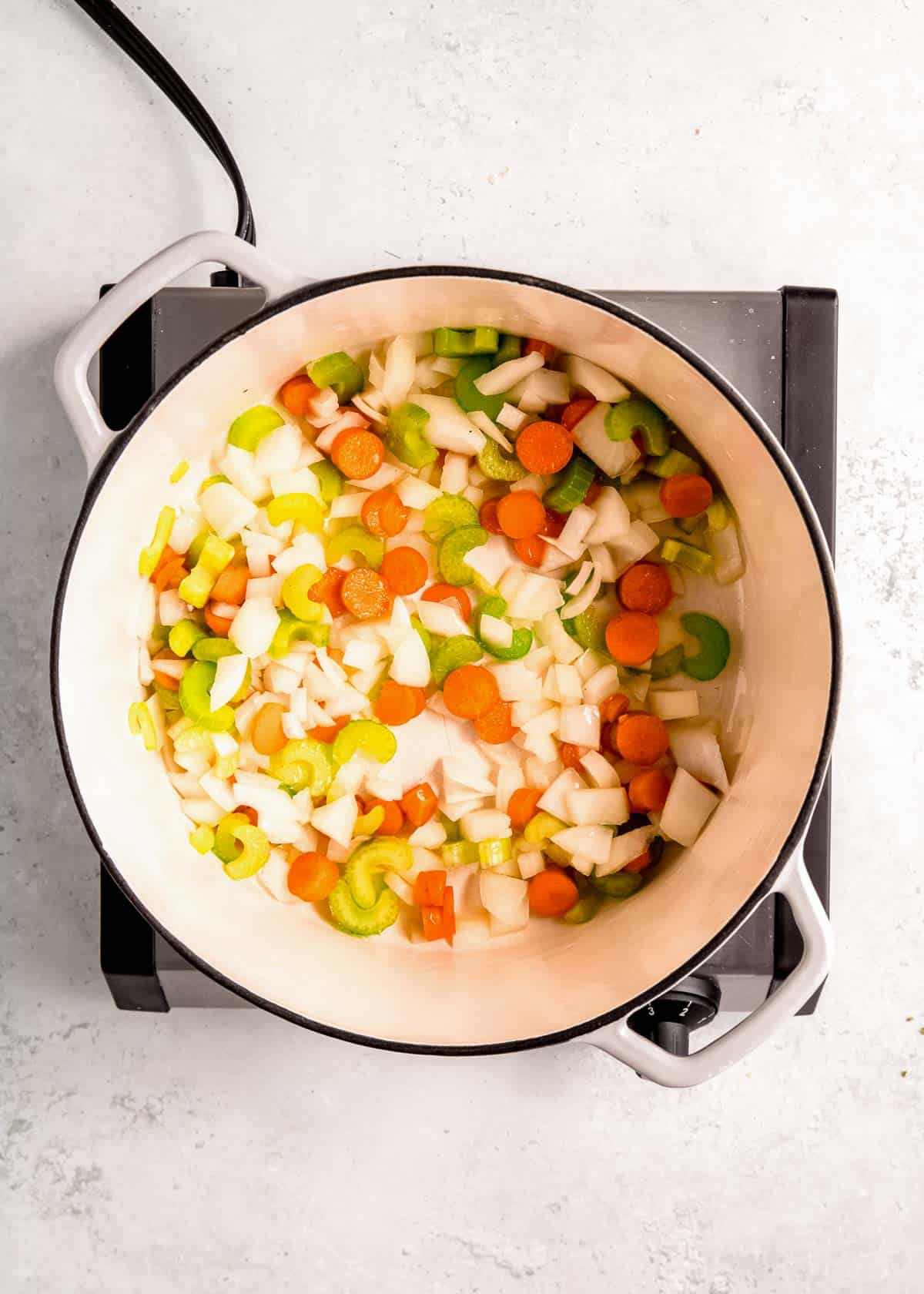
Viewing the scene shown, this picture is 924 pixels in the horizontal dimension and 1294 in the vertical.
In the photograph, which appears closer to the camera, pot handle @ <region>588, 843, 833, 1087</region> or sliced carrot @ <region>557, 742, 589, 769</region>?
pot handle @ <region>588, 843, 833, 1087</region>

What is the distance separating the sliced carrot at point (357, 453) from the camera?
3.36 ft

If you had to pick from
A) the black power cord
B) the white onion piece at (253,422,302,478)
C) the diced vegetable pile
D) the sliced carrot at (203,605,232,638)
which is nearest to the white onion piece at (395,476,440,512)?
the diced vegetable pile

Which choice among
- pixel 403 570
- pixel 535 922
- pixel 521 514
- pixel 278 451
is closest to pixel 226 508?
pixel 278 451

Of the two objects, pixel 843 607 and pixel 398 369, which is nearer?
pixel 398 369

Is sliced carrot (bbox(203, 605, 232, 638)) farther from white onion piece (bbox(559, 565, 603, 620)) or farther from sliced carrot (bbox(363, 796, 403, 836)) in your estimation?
white onion piece (bbox(559, 565, 603, 620))

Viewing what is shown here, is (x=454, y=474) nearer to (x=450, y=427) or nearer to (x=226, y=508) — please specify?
(x=450, y=427)

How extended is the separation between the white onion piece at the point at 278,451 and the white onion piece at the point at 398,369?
0.10 meters

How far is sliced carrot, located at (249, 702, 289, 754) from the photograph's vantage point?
1048mm

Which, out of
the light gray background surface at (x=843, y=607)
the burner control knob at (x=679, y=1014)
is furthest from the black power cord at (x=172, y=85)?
the burner control knob at (x=679, y=1014)

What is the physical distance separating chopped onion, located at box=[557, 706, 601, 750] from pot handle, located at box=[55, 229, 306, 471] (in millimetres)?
477

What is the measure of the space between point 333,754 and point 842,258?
75 cm

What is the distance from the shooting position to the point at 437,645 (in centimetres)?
106

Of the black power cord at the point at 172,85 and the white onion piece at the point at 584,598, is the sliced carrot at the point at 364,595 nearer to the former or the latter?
the white onion piece at the point at 584,598

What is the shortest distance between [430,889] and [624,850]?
0.19m
